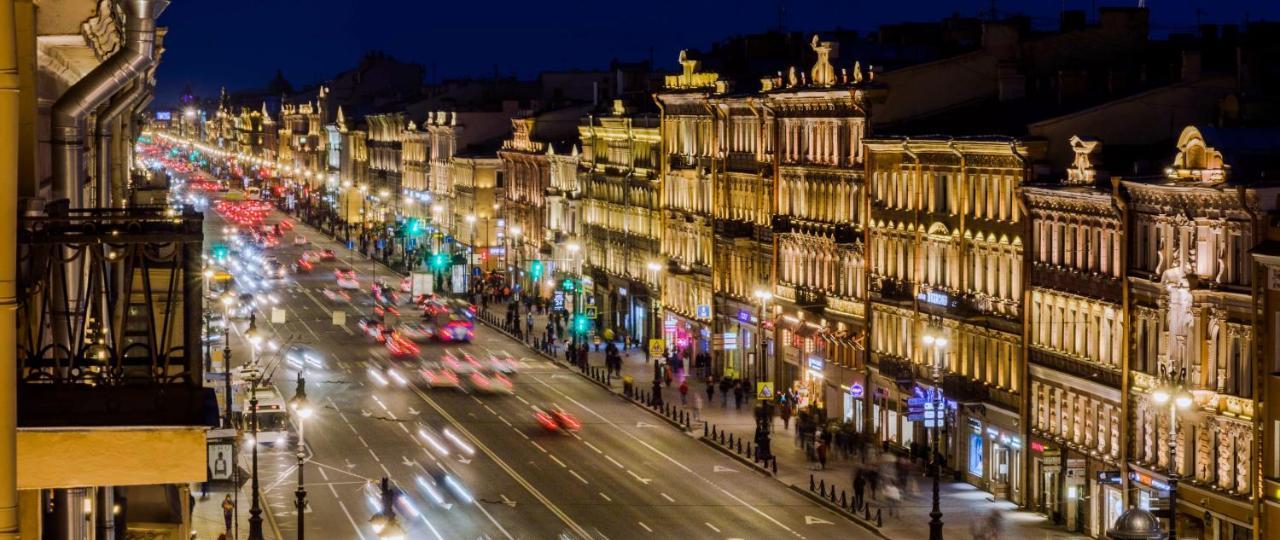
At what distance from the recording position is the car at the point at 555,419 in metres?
82.2

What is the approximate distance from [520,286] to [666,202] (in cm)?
3479

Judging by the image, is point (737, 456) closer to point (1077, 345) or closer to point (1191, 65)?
point (1077, 345)

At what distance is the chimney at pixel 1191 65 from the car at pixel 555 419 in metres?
27.3

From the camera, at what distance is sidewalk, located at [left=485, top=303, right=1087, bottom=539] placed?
5988cm

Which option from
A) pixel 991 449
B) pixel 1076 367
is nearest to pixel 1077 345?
pixel 1076 367

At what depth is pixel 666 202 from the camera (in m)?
110

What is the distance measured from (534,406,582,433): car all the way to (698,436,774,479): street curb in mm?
5869

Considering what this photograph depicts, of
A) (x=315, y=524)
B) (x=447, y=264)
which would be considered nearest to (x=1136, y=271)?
(x=315, y=524)

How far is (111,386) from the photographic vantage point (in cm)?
1605

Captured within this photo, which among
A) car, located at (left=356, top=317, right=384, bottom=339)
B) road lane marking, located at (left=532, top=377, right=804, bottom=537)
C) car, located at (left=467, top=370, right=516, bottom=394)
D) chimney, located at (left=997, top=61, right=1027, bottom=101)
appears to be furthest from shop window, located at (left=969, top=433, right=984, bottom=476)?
car, located at (left=356, top=317, right=384, bottom=339)

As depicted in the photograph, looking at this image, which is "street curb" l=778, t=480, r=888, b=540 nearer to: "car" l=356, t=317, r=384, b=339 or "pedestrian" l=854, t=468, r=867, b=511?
"pedestrian" l=854, t=468, r=867, b=511

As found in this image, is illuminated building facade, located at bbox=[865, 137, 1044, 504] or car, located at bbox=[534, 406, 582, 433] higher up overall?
illuminated building facade, located at bbox=[865, 137, 1044, 504]

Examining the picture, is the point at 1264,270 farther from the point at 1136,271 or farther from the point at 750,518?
the point at 750,518

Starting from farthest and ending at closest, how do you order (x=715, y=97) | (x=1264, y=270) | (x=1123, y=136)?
(x=715, y=97), (x=1123, y=136), (x=1264, y=270)
